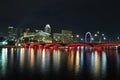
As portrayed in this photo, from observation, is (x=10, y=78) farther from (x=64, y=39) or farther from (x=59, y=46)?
(x=64, y=39)

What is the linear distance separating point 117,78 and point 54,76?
6.29m

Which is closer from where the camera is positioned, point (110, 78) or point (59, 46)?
point (110, 78)

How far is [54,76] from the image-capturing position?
30.5m

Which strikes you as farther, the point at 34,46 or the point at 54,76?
the point at 34,46

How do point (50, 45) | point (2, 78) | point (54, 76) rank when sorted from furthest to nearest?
point (50, 45) → point (54, 76) → point (2, 78)

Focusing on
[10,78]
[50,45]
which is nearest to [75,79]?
[10,78]

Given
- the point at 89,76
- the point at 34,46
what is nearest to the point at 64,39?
the point at 34,46

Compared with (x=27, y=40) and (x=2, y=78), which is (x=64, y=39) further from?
(x=2, y=78)

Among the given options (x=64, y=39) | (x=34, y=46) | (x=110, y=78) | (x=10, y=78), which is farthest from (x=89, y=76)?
(x=64, y=39)

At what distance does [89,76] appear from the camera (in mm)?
30953

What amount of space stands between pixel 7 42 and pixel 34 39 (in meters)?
14.3

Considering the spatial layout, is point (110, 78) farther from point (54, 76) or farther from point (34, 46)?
point (34, 46)

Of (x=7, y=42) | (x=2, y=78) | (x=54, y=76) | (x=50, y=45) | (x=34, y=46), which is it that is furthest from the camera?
(x=7, y=42)

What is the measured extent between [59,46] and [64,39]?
33.8m
